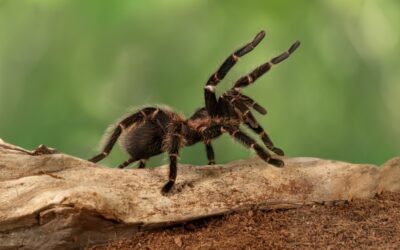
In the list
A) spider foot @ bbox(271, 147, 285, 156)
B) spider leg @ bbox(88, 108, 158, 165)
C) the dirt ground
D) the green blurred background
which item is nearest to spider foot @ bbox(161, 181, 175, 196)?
the dirt ground

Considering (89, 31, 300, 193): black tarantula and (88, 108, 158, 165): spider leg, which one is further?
(88, 108, 158, 165): spider leg

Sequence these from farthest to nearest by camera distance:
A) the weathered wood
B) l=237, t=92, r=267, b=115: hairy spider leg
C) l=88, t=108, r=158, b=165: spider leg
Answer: l=237, t=92, r=267, b=115: hairy spider leg
l=88, t=108, r=158, b=165: spider leg
the weathered wood

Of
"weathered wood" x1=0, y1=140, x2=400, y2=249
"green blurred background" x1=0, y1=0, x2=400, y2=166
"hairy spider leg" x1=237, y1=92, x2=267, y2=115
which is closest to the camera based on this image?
"weathered wood" x1=0, y1=140, x2=400, y2=249

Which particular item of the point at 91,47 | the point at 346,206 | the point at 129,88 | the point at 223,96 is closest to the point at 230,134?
the point at 223,96

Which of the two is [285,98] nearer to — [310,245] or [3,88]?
[310,245]

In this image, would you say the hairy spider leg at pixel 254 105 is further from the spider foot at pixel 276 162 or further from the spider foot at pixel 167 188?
the spider foot at pixel 167 188

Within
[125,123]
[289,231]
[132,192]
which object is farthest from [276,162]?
[125,123]

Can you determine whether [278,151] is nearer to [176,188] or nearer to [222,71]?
[222,71]

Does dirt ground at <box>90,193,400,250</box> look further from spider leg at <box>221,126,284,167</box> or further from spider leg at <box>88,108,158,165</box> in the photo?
spider leg at <box>88,108,158,165</box>
